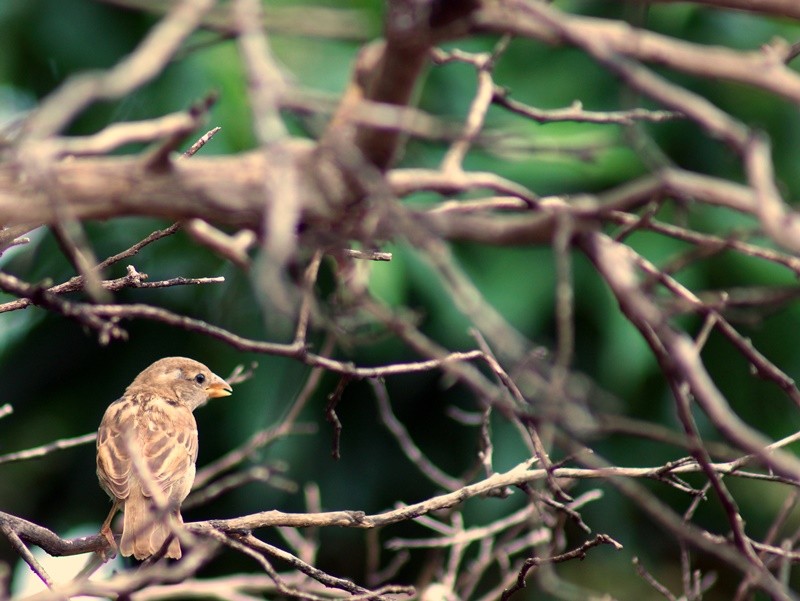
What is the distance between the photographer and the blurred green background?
6918mm

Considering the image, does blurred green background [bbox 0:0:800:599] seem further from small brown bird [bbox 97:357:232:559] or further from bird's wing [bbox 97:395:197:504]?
bird's wing [bbox 97:395:197:504]

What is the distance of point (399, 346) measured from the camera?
7.22 m

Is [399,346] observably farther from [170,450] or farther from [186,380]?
[170,450]

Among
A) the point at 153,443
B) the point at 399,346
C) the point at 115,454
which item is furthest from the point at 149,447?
the point at 399,346

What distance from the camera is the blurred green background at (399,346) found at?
22.7 ft

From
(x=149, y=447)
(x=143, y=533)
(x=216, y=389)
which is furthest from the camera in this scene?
(x=216, y=389)

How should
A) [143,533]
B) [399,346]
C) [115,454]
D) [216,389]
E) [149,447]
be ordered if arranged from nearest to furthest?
1. [143,533]
2. [115,454]
3. [149,447]
4. [216,389]
5. [399,346]

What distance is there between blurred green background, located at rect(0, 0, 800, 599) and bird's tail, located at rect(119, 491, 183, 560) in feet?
10.4

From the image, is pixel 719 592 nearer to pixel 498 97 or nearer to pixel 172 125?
pixel 498 97

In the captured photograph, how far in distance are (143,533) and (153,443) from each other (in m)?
0.71

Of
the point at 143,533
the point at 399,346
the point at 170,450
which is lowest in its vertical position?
the point at 399,346

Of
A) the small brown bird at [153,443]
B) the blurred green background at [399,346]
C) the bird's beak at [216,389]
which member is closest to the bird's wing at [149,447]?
the small brown bird at [153,443]

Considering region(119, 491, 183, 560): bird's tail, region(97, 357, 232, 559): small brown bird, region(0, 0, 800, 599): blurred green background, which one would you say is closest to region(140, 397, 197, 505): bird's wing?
region(97, 357, 232, 559): small brown bird

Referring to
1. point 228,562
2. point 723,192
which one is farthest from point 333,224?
point 228,562
